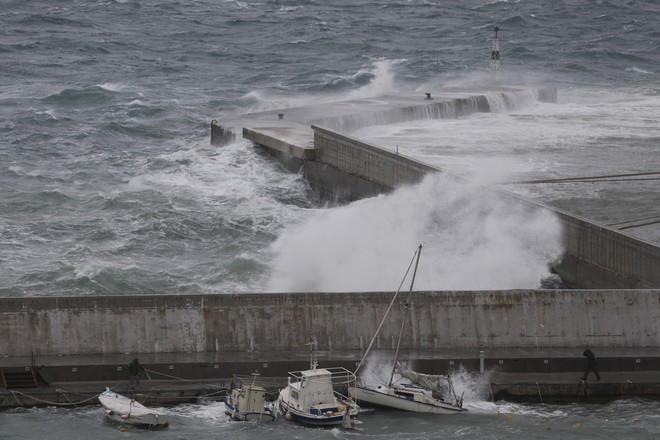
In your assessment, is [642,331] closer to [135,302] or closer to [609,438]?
[609,438]

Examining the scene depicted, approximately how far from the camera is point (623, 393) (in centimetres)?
2588

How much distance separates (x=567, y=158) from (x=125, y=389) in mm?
29575

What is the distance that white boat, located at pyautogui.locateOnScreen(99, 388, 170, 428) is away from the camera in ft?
79.5

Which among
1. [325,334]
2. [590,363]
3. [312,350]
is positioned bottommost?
[590,363]

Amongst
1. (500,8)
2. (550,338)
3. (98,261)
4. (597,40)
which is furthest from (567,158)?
(500,8)

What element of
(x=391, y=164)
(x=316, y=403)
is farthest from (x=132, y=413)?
(x=391, y=164)

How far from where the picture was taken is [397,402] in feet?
83.1

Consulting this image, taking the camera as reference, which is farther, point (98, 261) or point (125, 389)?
point (98, 261)

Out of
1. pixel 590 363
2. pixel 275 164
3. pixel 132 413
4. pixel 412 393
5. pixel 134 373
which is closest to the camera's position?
pixel 132 413

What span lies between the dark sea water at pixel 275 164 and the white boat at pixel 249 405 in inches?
12.5

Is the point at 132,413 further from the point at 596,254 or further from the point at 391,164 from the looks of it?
the point at 391,164

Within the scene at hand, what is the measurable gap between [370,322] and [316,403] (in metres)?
3.24

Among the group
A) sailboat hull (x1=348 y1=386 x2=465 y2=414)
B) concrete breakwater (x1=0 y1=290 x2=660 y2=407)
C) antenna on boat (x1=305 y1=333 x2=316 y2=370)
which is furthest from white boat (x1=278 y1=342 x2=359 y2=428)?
concrete breakwater (x1=0 y1=290 x2=660 y2=407)

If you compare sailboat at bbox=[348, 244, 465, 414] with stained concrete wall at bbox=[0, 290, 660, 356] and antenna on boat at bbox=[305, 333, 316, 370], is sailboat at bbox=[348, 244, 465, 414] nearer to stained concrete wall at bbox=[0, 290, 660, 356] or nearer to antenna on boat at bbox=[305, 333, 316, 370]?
antenna on boat at bbox=[305, 333, 316, 370]
